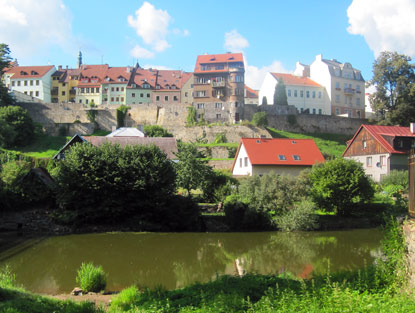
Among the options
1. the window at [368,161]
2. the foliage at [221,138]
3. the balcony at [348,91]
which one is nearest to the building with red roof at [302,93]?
the balcony at [348,91]

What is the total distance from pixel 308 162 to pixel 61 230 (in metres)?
24.9

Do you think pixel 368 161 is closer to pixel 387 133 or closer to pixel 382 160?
pixel 382 160

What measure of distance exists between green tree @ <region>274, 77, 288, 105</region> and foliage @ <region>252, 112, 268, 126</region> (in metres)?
5.90

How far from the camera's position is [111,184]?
29953 mm

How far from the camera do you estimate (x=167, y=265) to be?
1838 cm

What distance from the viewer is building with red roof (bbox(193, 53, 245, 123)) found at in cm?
6156

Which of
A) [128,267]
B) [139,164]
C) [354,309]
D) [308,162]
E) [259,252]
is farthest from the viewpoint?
[308,162]

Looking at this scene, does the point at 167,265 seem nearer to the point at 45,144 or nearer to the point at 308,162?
the point at 308,162

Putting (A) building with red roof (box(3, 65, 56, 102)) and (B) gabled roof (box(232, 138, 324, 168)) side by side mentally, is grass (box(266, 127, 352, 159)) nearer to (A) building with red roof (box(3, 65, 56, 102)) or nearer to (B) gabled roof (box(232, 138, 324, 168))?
(B) gabled roof (box(232, 138, 324, 168))

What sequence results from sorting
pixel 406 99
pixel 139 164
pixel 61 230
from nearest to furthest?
pixel 61 230 → pixel 139 164 → pixel 406 99

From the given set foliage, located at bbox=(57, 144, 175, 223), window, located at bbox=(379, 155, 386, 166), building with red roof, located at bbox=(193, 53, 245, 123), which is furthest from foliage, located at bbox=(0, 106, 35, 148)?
window, located at bbox=(379, 155, 386, 166)

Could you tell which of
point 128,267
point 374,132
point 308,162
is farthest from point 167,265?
point 374,132

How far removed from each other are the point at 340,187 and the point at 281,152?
Answer: 11.8m

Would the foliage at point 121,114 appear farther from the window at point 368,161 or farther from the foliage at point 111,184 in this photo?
the window at point 368,161
